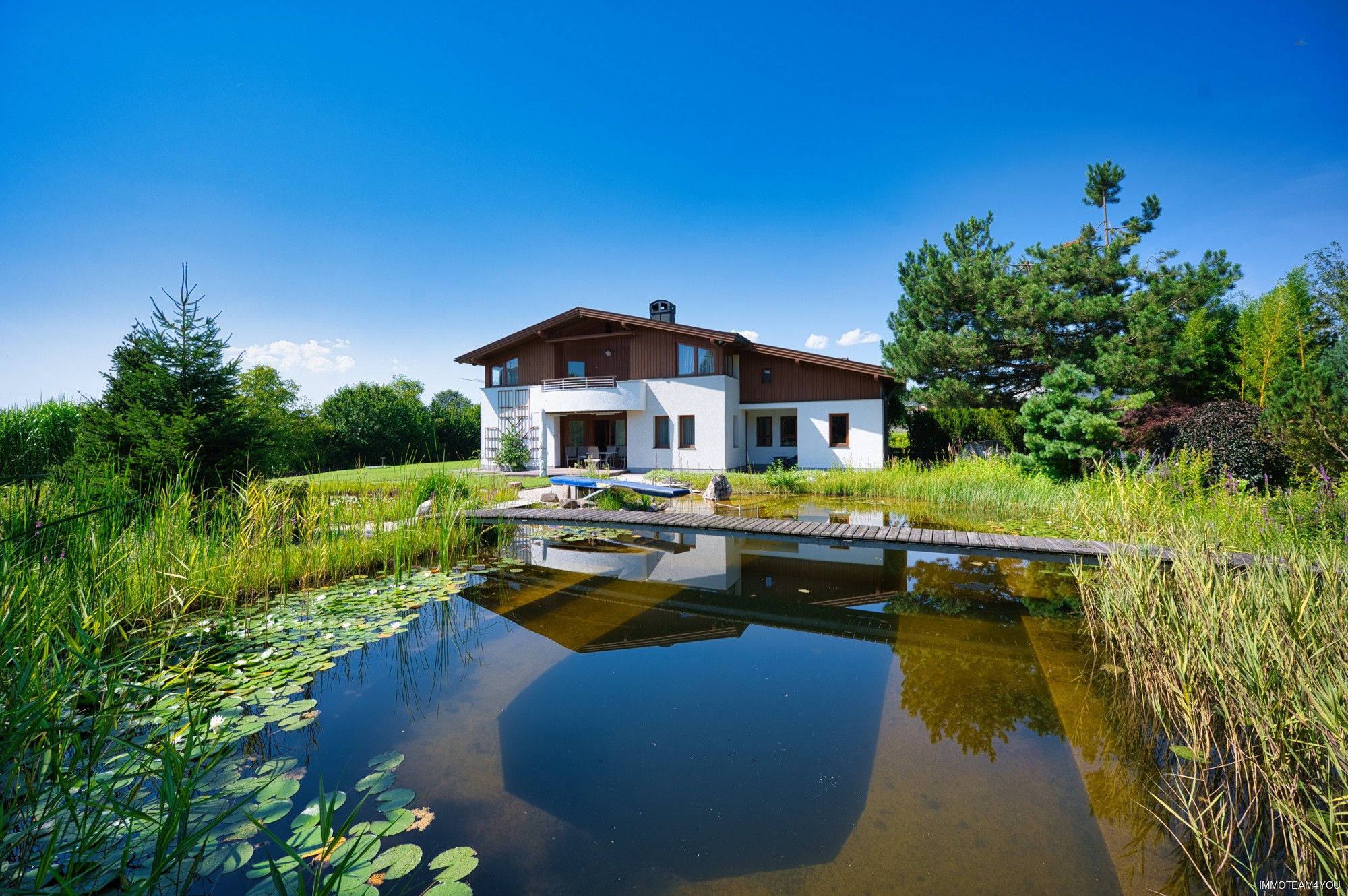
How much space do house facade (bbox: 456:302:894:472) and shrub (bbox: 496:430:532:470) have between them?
0.42 metres

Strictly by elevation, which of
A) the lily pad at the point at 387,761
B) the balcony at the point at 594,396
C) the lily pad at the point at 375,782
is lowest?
the lily pad at the point at 387,761

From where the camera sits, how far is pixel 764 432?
2077cm

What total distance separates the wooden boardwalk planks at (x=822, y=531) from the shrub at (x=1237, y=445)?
516 cm

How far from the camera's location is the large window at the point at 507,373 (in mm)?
20891

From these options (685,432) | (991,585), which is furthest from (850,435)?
(991,585)

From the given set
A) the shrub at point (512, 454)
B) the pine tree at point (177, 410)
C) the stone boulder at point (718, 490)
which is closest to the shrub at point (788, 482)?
the stone boulder at point (718, 490)

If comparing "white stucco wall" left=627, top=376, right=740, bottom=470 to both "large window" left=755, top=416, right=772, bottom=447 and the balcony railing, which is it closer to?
the balcony railing

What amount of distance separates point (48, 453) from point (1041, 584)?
46.7 feet

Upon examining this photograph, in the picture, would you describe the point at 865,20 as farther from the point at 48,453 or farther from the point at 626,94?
the point at 48,453

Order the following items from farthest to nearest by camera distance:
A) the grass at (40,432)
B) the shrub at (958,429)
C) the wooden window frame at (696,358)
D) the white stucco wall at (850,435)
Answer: the wooden window frame at (696,358) < the white stucco wall at (850,435) < the shrub at (958,429) < the grass at (40,432)

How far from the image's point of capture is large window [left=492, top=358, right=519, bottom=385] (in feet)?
68.5

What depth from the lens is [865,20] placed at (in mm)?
9812

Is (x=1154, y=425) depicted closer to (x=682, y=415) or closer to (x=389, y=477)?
(x=682, y=415)

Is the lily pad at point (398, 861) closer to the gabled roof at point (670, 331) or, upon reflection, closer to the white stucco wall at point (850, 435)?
the gabled roof at point (670, 331)
